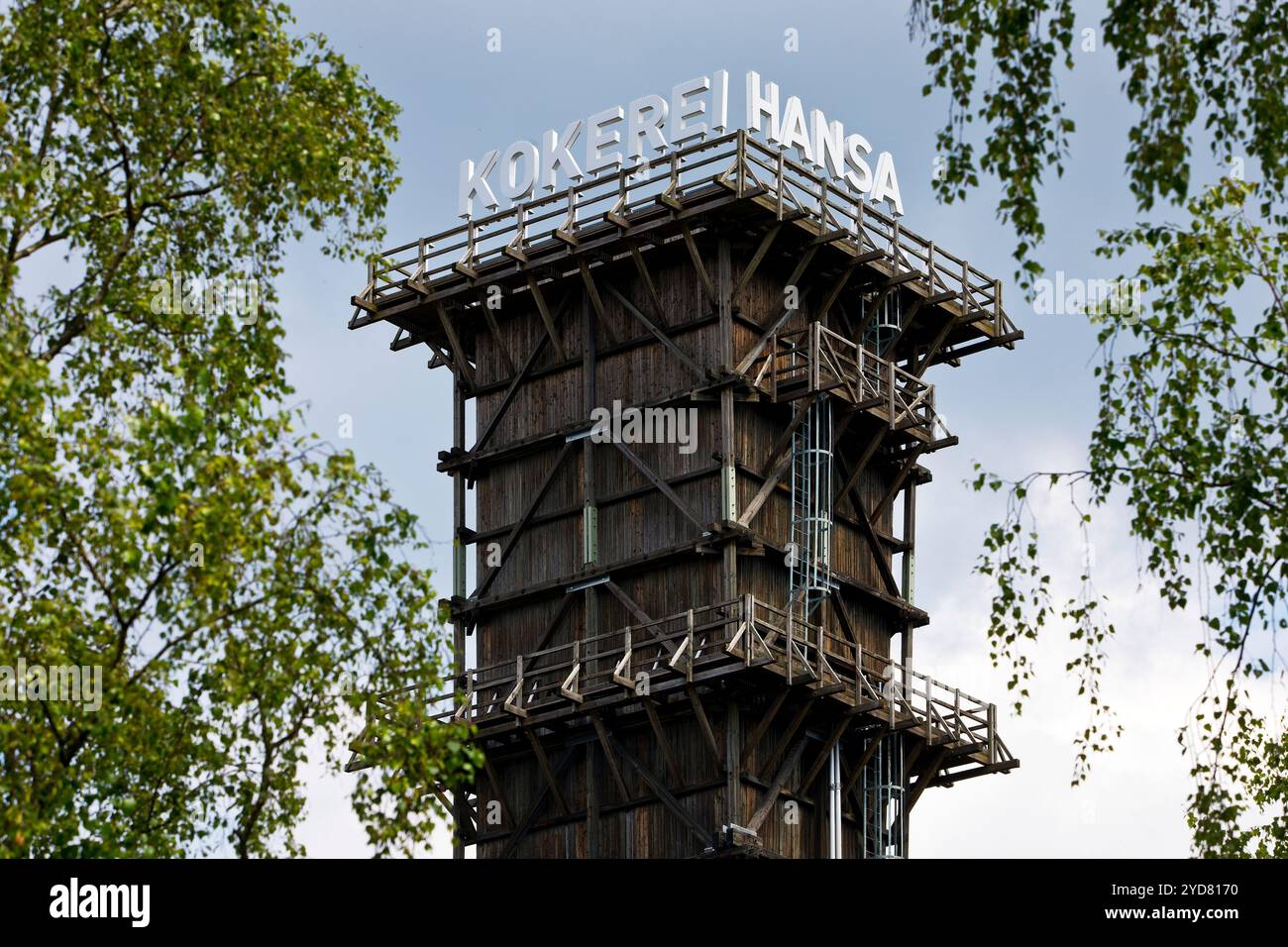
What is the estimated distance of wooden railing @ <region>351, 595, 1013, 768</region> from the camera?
198ft

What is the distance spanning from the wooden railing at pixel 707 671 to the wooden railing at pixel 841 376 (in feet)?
16.9

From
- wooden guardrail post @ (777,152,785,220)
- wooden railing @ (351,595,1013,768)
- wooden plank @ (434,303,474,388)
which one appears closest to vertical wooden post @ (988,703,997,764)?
wooden railing @ (351,595,1013,768)

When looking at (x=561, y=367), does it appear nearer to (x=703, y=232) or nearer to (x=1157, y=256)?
(x=703, y=232)

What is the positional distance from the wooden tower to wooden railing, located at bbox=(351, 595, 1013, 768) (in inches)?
2.9

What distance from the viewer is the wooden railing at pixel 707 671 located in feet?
198

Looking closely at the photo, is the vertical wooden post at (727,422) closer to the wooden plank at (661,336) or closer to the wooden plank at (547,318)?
the wooden plank at (661,336)

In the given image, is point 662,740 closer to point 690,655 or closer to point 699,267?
point 690,655

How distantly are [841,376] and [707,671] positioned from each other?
766cm

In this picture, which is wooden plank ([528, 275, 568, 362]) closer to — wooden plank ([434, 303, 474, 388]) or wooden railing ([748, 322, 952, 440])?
wooden plank ([434, 303, 474, 388])

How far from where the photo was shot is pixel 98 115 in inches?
1645

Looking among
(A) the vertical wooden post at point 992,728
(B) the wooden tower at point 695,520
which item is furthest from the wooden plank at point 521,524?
(A) the vertical wooden post at point 992,728

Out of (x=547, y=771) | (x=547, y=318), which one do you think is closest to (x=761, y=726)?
(x=547, y=771)
